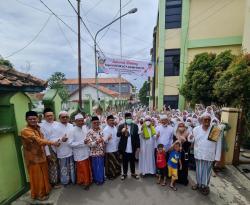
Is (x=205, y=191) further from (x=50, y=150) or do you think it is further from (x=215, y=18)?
(x=215, y=18)

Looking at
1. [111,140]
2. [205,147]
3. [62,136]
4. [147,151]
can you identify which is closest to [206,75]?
[147,151]

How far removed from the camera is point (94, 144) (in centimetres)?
443

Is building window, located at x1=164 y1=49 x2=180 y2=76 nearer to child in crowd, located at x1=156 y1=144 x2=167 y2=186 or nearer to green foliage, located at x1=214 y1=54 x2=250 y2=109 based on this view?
green foliage, located at x1=214 y1=54 x2=250 y2=109

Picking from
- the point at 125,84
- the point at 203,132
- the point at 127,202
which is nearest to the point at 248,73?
the point at 203,132

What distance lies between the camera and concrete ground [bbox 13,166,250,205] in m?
3.94

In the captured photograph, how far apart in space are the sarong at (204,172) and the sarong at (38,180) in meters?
3.37

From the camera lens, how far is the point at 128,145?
15.9ft

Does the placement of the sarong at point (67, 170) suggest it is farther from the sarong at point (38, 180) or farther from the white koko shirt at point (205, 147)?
the white koko shirt at point (205, 147)

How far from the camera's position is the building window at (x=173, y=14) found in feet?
55.7

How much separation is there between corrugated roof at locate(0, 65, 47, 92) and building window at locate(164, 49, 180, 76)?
48.2 feet

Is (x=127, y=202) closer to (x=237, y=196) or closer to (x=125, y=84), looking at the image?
(x=237, y=196)

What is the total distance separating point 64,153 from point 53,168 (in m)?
0.44

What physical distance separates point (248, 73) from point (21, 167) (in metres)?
9.13

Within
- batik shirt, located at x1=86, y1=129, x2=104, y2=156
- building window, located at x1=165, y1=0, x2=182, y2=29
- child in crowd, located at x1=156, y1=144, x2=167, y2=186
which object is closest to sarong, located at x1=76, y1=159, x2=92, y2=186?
batik shirt, located at x1=86, y1=129, x2=104, y2=156
